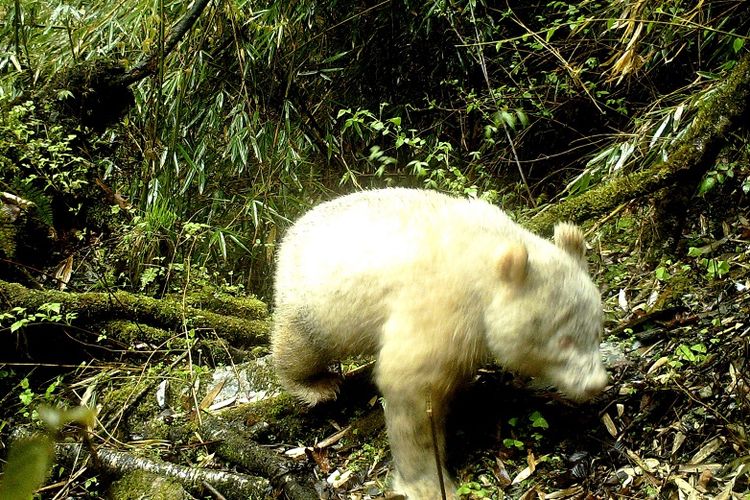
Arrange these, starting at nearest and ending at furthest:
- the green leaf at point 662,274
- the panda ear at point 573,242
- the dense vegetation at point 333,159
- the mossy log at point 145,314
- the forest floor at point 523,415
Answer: the forest floor at point 523,415 → the panda ear at point 573,242 → the dense vegetation at point 333,159 → the green leaf at point 662,274 → the mossy log at point 145,314

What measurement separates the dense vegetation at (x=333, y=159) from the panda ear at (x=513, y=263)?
0.84 meters

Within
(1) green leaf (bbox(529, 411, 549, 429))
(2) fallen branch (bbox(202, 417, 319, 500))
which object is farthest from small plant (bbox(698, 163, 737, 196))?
(2) fallen branch (bbox(202, 417, 319, 500))

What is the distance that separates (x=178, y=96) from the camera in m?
5.96

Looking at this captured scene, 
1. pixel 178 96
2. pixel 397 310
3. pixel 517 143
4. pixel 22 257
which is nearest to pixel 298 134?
pixel 178 96

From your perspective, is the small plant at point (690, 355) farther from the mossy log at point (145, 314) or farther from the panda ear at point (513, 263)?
the mossy log at point (145, 314)

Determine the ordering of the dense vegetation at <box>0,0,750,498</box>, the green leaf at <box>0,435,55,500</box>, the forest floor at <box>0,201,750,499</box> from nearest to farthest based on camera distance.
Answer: the green leaf at <box>0,435,55,500</box>, the forest floor at <box>0,201,750,499</box>, the dense vegetation at <box>0,0,750,498</box>

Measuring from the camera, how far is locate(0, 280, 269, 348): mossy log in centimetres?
475

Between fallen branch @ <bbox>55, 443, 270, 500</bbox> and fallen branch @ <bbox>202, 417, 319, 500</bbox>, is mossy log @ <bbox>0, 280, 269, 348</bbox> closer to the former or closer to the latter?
fallen branch @ <bbox>202, 417, 319, 500</bbox>

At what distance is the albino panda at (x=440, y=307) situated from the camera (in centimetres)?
321

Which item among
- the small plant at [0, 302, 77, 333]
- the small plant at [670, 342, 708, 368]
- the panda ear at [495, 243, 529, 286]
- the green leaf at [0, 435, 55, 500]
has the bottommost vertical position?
the small plant at [670, 342, 708, 368]

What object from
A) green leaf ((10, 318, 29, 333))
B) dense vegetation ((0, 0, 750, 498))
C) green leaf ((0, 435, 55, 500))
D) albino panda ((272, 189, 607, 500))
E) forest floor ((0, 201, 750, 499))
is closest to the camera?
green leaf ((0, 435, 55, 500))

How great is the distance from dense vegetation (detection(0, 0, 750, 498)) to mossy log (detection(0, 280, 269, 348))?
0.02 metres

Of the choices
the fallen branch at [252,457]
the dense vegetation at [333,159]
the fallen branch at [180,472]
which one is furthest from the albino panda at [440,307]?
the fallen branch at [180,472]

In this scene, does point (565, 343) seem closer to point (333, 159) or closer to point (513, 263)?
point (513, 263)
